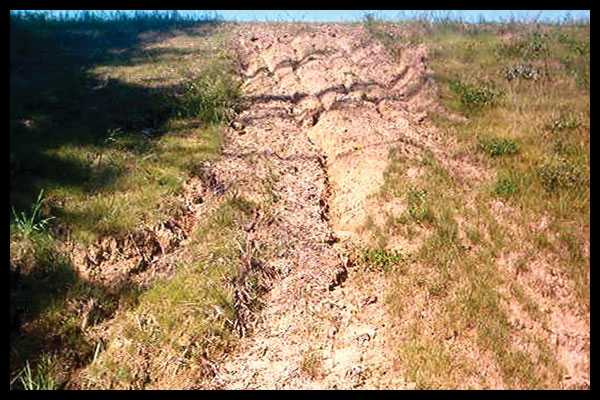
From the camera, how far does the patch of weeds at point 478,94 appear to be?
9320 millimetres

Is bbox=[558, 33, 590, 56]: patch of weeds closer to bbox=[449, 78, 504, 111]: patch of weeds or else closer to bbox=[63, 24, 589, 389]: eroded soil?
bbox=[449, 78, 504, 111]: patch of weeds

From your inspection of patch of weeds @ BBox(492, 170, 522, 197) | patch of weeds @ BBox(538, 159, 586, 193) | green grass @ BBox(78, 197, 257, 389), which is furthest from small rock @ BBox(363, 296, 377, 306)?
patch of weeds @ BBox(538, 159, 586, 193)

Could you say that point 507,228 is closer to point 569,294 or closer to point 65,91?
point 569,294

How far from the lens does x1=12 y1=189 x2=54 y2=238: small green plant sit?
5.05m

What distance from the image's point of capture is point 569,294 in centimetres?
497

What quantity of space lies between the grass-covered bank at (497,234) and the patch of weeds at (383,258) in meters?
0.06

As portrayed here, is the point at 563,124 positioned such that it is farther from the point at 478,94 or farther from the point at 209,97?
the point at 209,97

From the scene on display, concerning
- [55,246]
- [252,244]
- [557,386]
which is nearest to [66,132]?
[55,246]

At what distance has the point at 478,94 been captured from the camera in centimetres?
942

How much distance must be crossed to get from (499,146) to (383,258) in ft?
11.9

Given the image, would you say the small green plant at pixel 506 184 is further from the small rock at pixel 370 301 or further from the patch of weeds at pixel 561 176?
the small rock at pixel 370 301

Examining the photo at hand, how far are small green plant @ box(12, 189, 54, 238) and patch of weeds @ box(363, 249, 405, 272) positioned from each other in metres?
3.91

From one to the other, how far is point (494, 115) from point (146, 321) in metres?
7.70

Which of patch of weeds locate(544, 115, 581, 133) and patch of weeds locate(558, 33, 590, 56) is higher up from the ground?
patch of weeds locate(558, 33, 590, 56)
